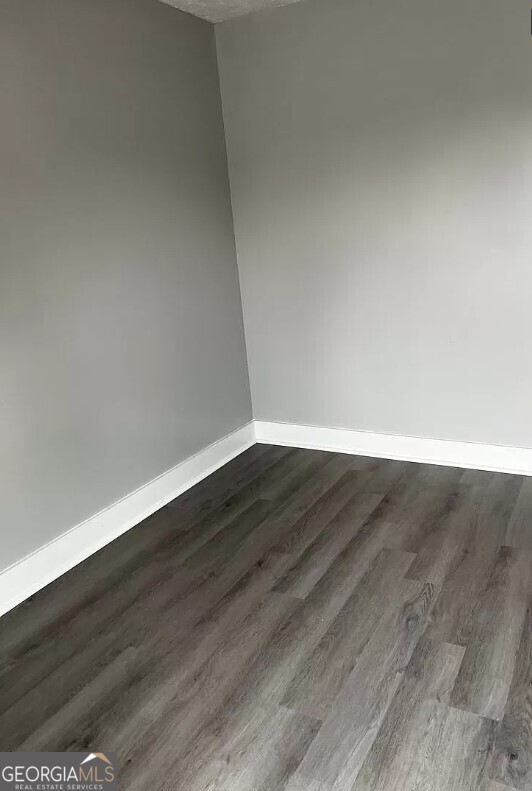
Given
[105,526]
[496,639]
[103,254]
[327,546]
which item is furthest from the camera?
[105,526]

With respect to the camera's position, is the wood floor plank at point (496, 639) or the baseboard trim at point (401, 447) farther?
the baseboard trim at point (401, 447)

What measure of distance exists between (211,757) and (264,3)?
350 centimetres

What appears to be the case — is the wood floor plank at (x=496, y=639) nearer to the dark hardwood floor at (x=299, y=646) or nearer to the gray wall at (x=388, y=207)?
the dark hardwood floor at (x=299, y=646)

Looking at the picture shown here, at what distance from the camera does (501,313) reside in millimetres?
3240

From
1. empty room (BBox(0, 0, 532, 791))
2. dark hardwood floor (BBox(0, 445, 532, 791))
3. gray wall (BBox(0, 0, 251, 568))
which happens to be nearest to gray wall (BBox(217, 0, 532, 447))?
empty room (BBox(0, 0, 532, 791))

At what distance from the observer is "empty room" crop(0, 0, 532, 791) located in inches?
75.1

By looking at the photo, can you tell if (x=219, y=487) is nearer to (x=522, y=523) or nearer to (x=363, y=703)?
(x=522, y=523)

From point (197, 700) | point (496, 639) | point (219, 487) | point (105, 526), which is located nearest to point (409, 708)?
point (496, 639)

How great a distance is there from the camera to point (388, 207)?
3.41m

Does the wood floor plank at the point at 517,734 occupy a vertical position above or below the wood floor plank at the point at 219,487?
above

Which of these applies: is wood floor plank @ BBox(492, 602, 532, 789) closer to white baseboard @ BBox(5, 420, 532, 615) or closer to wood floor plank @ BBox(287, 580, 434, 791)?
wood floor plank @ BBox(287, 580, 434, 791)

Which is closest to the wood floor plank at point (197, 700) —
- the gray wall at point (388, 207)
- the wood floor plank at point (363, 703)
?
the wood floor plank at point (363, 703)

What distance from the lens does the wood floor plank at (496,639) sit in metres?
1.88

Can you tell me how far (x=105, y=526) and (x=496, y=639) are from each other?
1799mm
